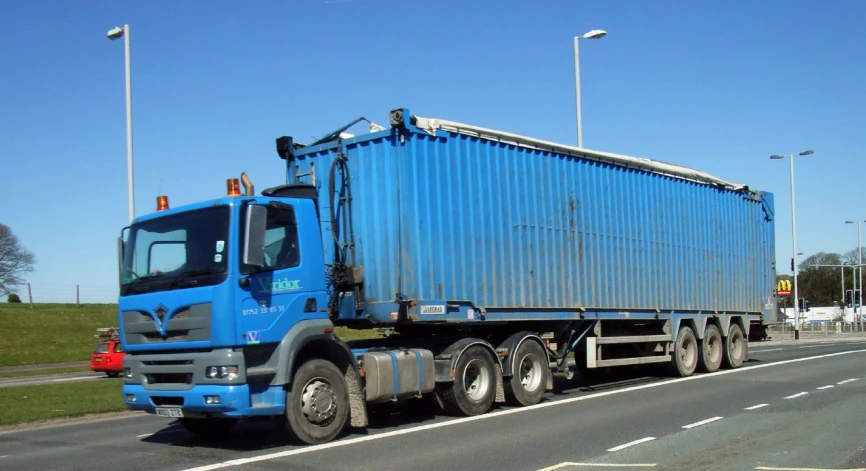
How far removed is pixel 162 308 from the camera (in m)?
8.95

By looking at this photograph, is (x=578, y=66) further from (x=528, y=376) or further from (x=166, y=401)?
(x=166, y=401)

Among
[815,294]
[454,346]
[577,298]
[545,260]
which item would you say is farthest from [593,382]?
[815,294]

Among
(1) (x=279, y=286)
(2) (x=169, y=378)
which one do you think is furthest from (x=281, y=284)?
(2) (x=169, y=378)

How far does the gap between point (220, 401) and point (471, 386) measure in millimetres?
4493

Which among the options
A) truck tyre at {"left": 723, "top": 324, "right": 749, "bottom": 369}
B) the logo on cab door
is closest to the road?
the logo on cab door

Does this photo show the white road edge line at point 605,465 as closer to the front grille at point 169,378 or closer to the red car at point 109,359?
the front grille at point 169,378

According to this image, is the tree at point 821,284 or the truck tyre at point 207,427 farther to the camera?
the tree at point 821,284

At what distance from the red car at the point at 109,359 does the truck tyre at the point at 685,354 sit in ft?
55.1

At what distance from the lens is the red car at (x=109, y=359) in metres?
25.0

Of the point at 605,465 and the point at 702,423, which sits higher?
the point at 605,465

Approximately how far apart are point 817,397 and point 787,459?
18.9 feet

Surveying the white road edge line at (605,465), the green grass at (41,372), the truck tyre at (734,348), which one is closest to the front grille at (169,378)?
the white road edge line at (605,465)

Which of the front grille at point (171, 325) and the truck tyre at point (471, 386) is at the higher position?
the front grille at point (171, 325)

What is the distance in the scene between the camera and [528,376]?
12984 mm
